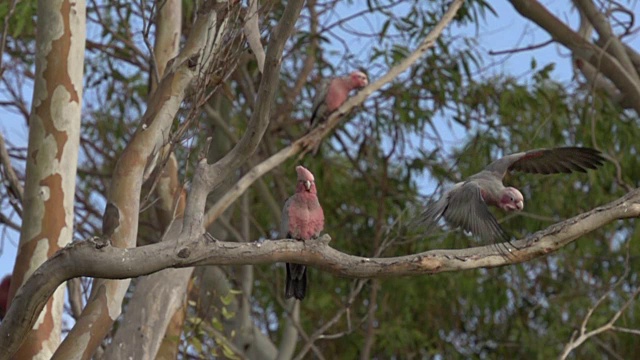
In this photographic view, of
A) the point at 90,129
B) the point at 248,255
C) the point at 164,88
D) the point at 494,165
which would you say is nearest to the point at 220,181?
the point at 248,255

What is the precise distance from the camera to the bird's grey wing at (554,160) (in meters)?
4.53

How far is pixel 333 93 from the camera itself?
22.7ft

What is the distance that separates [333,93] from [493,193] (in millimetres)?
2762

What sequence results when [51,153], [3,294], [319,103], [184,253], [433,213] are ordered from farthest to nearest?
[319,103]
[3,294]
[51,153]
[433,213]
[184,253]

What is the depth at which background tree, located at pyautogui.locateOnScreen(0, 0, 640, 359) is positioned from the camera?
13.1 feet

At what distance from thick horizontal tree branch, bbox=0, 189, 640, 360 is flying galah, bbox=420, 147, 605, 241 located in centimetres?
16

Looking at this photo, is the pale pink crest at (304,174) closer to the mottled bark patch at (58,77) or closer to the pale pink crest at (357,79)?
the mottled bark patch at (58,77)

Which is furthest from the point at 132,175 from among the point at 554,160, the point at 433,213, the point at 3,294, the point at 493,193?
the point at 554,160

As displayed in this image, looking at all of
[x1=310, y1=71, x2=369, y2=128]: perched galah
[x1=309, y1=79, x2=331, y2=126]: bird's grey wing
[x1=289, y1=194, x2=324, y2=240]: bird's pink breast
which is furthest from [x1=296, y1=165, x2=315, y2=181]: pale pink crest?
[x1=309, y1=79, x2=331, y2=126]: bird's grey wing

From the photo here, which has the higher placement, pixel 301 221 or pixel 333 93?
pixel 333 93

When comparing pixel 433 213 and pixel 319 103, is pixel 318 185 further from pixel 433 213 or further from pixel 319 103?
pixel 433 213

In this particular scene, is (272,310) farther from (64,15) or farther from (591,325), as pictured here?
(64,15)

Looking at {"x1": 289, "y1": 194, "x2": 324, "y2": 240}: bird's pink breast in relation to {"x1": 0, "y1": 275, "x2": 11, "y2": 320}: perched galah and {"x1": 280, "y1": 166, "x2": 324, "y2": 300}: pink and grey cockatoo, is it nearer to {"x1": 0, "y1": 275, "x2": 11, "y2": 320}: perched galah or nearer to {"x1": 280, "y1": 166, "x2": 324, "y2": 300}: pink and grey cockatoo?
{"x1": 280, "y1": 166, "x2": 324, "y2": 300}: pink and grey cockatoo

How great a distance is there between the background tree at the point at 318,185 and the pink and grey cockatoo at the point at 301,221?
342 mm
